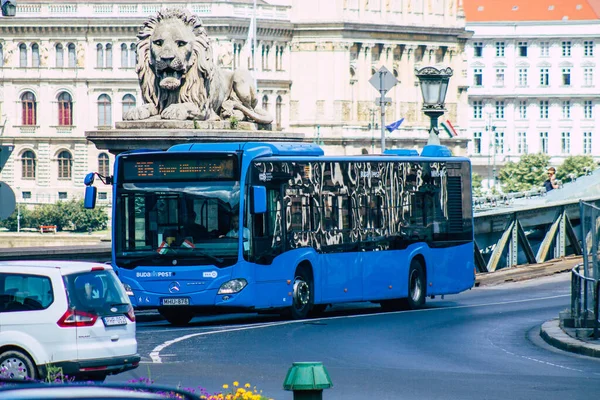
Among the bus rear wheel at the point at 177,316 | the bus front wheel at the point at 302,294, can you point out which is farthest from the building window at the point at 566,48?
the bus rear wheel at the point at 177,316

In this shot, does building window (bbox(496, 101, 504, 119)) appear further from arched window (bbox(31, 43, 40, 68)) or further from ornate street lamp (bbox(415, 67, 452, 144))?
ornate street lamp (bbox(415, 67, 452, 144))

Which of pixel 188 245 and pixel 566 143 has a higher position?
pixel 566 143

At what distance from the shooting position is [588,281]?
23.4 metres

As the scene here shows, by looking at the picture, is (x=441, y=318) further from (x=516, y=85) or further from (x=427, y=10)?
(x=516, y=85)

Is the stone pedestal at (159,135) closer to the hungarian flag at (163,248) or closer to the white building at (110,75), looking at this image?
the hungarian flag at (163,248)

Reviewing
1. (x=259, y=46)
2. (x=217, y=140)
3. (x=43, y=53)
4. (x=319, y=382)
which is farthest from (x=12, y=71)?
(x=319, y=382)

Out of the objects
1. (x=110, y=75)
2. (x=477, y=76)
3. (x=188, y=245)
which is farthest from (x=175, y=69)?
(x=477, y=76)

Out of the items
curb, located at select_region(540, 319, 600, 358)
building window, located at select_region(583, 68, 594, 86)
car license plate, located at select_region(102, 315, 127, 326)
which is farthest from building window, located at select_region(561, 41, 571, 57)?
car license plate, located at select_region(102, 315, 127, 326)

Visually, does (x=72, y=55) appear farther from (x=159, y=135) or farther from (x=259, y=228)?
(x=259, y=228)

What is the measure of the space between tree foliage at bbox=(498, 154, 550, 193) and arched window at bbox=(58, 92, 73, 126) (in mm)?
32989

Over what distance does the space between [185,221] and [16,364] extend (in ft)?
28.3

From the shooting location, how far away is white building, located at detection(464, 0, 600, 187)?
544 ft

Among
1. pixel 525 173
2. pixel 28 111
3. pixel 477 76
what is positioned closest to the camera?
pixel 28 111

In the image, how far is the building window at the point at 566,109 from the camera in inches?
6604
